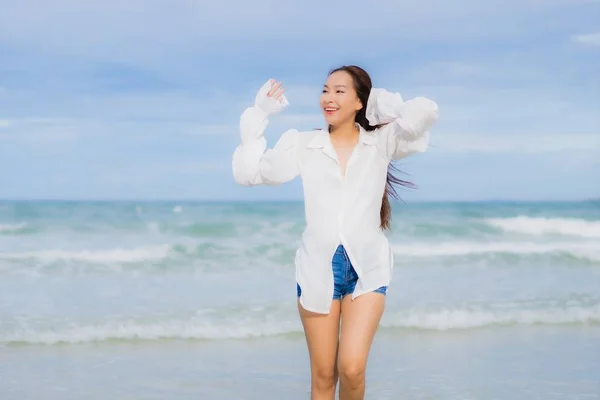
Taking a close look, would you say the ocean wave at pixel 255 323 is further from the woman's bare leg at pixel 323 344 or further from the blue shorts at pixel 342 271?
the blue shorts at pixel 342 271

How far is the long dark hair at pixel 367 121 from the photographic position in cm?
386

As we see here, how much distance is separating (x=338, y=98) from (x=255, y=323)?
14.6 ft

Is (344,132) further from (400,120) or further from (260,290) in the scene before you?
(260,290)

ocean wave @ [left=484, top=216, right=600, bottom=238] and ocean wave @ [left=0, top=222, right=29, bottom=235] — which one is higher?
ocean wave @ [left=0, top=222, right=29, bottom=235]

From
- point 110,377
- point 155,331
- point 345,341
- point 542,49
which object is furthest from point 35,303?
point 542,49

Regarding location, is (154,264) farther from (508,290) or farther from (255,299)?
(508,290)

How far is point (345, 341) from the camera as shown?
3.70 meters

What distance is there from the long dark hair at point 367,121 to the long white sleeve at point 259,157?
32 cm

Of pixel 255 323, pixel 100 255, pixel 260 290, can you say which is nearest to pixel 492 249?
pixel 260 290

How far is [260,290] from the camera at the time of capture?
9.63 m

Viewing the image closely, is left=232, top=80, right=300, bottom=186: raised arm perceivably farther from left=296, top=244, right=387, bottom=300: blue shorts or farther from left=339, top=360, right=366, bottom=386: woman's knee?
left=339, top=360, right=366, bottom=386: woman's knee

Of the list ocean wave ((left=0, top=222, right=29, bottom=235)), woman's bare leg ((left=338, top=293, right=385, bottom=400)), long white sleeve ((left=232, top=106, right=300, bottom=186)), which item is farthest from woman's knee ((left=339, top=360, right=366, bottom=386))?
ocean wave ((left=0, top=222, right=29, bottom=235))

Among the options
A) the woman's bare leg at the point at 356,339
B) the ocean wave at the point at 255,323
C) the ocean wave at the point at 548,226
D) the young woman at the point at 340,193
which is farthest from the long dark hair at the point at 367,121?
the ocean wave at the point at 548,226

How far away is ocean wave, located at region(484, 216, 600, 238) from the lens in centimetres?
1591
